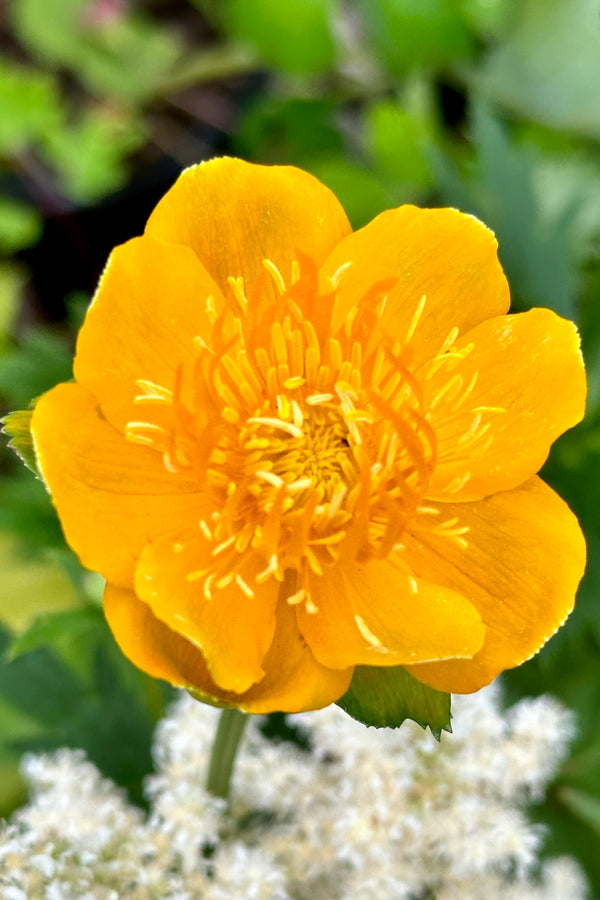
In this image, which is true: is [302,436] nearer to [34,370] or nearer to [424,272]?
[424,272]

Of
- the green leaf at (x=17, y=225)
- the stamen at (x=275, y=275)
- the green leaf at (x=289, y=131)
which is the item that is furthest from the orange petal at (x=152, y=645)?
the green leaf at (x=289, y=131)

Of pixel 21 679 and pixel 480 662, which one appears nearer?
pixel 480 662

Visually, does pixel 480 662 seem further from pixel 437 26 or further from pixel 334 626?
pixel 437 26

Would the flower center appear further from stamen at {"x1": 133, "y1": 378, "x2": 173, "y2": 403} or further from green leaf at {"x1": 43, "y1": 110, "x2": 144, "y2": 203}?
green leaf at {"x1": 43, "y1": 110, "x2": 144, "y2": 203}

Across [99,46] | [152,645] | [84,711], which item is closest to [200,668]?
[152,645]

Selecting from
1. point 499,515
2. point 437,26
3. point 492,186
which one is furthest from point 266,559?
point 437,26
